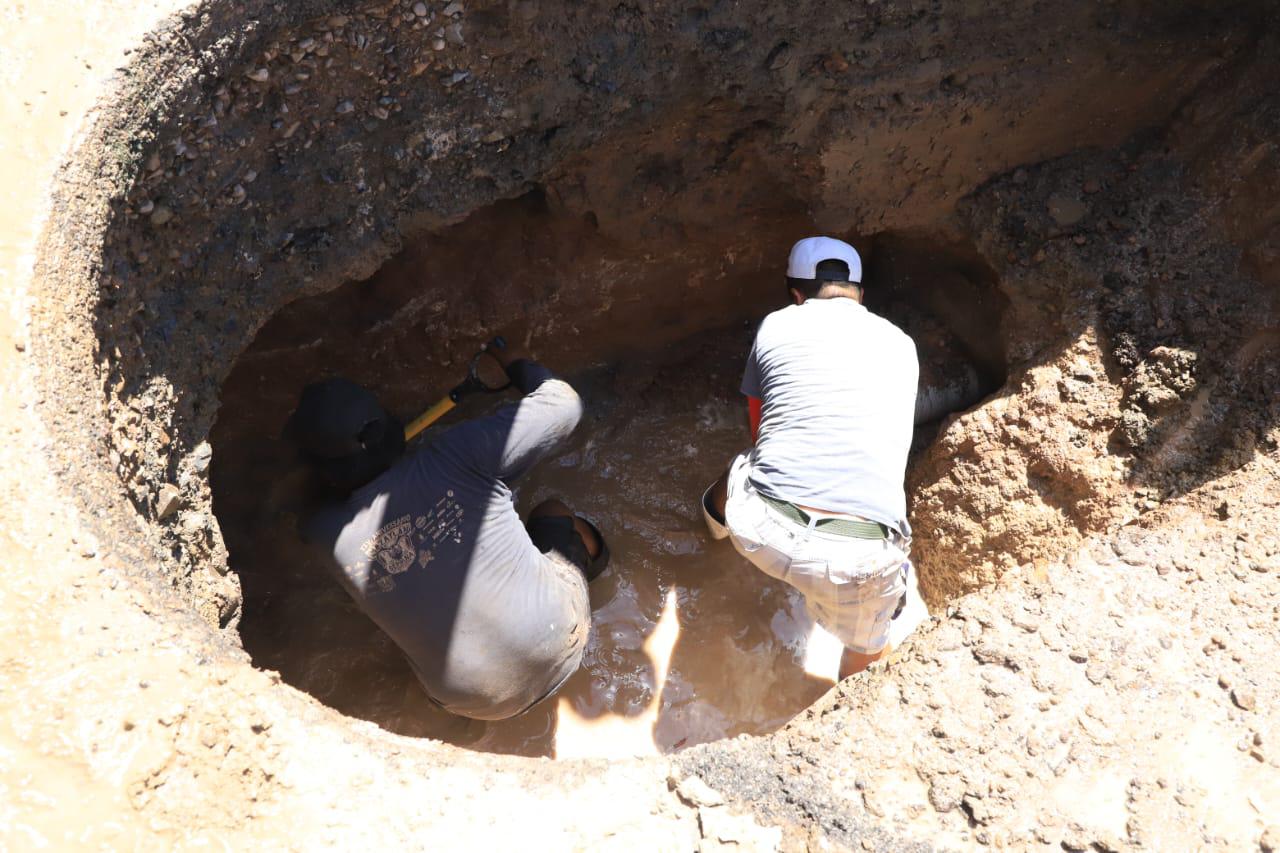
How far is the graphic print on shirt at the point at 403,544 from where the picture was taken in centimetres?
212

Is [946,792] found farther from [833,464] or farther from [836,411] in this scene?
[836,411]

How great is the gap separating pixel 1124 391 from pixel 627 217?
167 cm

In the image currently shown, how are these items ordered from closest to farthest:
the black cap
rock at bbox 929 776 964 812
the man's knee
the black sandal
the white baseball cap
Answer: rock at bbox 929 776 964 812
the black cap
the man's knee
the white baseball cap
the black sandal

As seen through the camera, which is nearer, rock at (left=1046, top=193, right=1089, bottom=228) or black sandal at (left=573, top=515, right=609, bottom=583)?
rock at (left=1046, top=193, right=1089, bottom=228)

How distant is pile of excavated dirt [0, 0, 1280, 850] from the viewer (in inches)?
59.2

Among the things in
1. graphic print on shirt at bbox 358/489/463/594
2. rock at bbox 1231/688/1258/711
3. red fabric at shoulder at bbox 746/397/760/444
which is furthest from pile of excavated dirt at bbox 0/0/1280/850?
red fabric at shoulder at bbox 746/397/760/444

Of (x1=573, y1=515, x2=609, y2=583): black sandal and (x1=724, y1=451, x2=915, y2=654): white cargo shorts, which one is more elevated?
(x1=724, y1=451, x2=915, y2=654): white cargo shorts

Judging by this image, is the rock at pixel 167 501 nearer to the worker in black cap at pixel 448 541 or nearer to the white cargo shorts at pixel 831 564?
the worker in black cap at pixel 448 541

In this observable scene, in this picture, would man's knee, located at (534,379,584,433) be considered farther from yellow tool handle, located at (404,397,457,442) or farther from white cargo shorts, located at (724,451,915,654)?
white cargo shorts, located at (724,451,915,654)

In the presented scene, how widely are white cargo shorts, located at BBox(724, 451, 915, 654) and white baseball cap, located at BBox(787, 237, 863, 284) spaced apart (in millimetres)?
682

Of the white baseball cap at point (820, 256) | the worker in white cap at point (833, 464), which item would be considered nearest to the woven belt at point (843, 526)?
the worker in white cap at point (833, 464)

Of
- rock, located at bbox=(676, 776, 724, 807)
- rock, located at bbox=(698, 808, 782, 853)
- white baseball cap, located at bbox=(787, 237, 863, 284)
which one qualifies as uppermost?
white baseball cap, located at bbox=(787, 237, 863, 284)

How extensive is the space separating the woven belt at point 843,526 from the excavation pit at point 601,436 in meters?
0.76

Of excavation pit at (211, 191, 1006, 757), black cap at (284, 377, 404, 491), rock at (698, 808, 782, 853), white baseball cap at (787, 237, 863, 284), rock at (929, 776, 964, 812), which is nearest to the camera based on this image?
rock at (698, 808, 782, 853)
